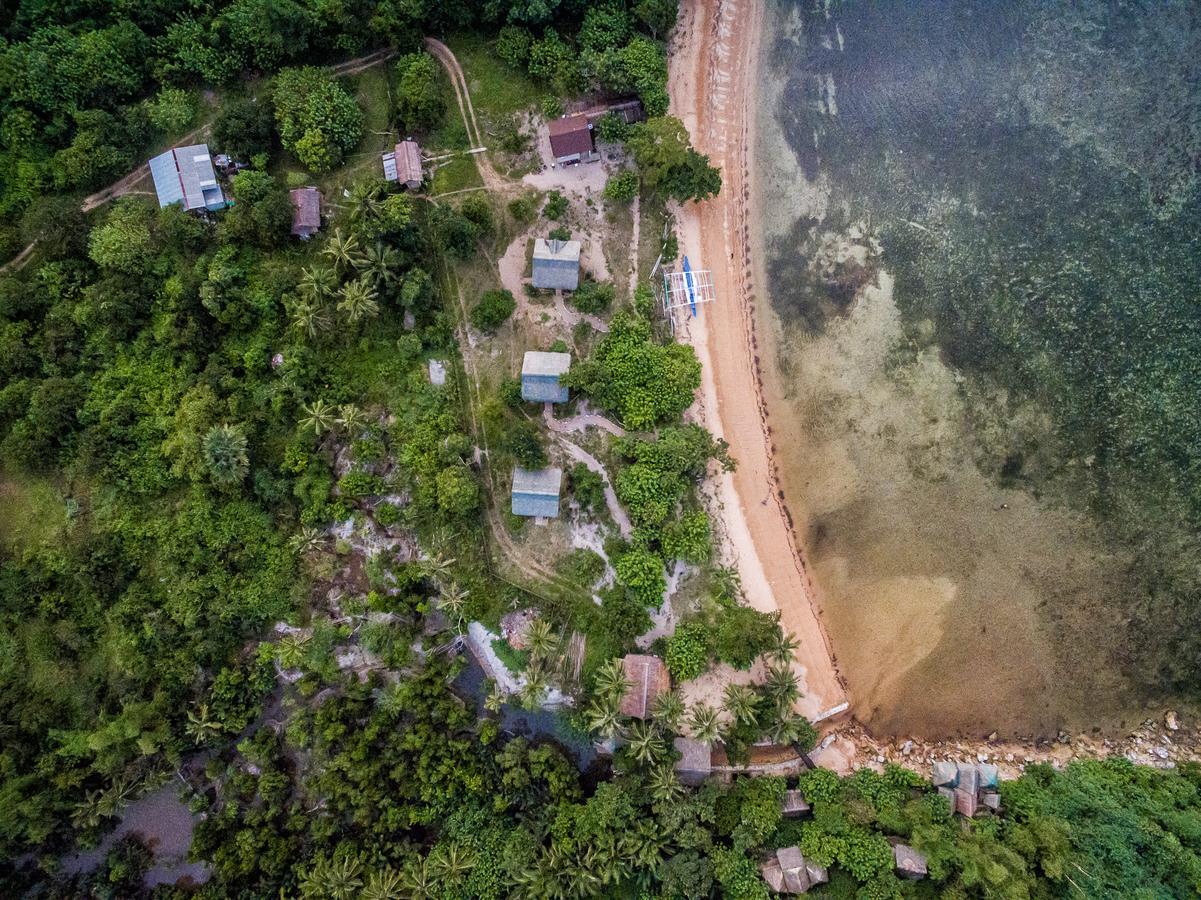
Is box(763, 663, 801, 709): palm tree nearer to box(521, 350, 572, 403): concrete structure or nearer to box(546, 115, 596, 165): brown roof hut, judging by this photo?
box(521, 350, 572, 403): concrete structure

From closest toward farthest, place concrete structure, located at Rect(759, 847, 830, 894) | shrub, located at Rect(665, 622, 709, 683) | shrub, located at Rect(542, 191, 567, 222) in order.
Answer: concrete structure, located at Rect(759, 847, 830, 894), shrub, located at Rect(665, 622, 709, 683), shrub, located at Rect(542, 191, 567, 222)

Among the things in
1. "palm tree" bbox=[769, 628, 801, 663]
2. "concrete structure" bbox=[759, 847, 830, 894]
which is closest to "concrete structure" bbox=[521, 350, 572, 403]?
"palm tree" bbox=[769, 628, 801, 663]

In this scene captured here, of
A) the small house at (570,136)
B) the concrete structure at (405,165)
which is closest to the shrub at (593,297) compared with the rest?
the small house at (570,136)

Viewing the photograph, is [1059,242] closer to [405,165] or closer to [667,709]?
[667,709]

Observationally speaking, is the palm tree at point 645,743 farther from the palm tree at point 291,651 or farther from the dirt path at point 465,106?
the dirt path at point 465,106

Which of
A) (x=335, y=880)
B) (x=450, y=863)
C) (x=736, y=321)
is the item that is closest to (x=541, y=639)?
(x=450, y=863)

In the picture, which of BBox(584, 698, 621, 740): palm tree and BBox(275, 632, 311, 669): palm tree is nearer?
BBox(584, 698, 621, 740): palm tree
